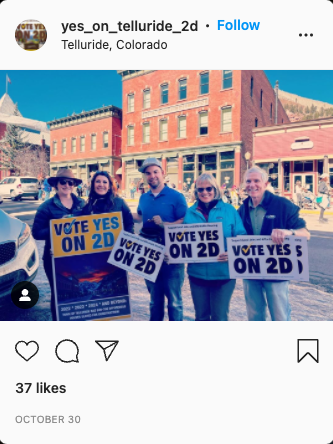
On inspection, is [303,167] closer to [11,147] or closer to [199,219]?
[199,219]

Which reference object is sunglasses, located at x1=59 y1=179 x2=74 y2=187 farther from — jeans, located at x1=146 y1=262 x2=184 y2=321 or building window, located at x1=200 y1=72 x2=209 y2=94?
building window, located at x1=200 y1=72 x2=209 y2=94

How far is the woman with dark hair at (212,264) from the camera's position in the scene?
6.28 ft

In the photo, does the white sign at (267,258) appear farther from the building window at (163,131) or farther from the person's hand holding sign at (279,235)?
the building window at (163,131)

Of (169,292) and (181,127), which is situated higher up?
(181,127)

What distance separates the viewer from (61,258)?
1.97m

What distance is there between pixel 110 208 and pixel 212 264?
952mm

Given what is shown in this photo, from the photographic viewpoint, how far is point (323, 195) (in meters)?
2.22

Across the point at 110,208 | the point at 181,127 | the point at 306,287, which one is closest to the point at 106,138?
the point at 181,127

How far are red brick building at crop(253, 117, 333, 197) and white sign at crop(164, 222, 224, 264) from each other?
634 mm
